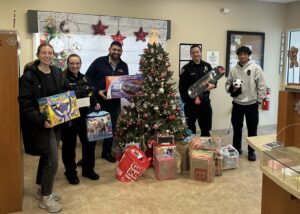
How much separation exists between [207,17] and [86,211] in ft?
12.8

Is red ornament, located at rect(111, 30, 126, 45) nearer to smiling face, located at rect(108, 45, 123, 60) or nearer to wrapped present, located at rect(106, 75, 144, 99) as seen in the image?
smiling face, located at rect(108, 45, 123, 60)

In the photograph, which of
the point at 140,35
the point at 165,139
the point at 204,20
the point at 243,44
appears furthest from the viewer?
the point at 243,44

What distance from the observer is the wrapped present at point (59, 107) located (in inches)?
98.8

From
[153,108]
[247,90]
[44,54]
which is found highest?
[44,54]

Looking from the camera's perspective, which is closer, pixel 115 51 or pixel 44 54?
pixel 44 54

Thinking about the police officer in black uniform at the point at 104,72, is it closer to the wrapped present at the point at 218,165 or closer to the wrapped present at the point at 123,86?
the wrapped present at the point at 123,86

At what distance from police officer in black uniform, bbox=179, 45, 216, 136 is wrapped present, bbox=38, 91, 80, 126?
1.89 meters

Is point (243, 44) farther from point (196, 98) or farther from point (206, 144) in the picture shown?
point (206, 144)

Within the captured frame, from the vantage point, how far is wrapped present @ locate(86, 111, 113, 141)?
10.1ft

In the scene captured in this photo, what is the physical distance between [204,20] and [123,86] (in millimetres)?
2298

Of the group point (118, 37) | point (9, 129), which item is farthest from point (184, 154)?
point (118, 37)

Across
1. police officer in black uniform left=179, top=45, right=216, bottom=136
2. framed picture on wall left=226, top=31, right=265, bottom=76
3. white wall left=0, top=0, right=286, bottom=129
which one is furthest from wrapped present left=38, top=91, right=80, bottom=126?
framed picture on wall left=226, top=31, right=265, bottom=76

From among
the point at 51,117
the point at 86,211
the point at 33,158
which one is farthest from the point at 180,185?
the point at 33,158

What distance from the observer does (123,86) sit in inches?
151
